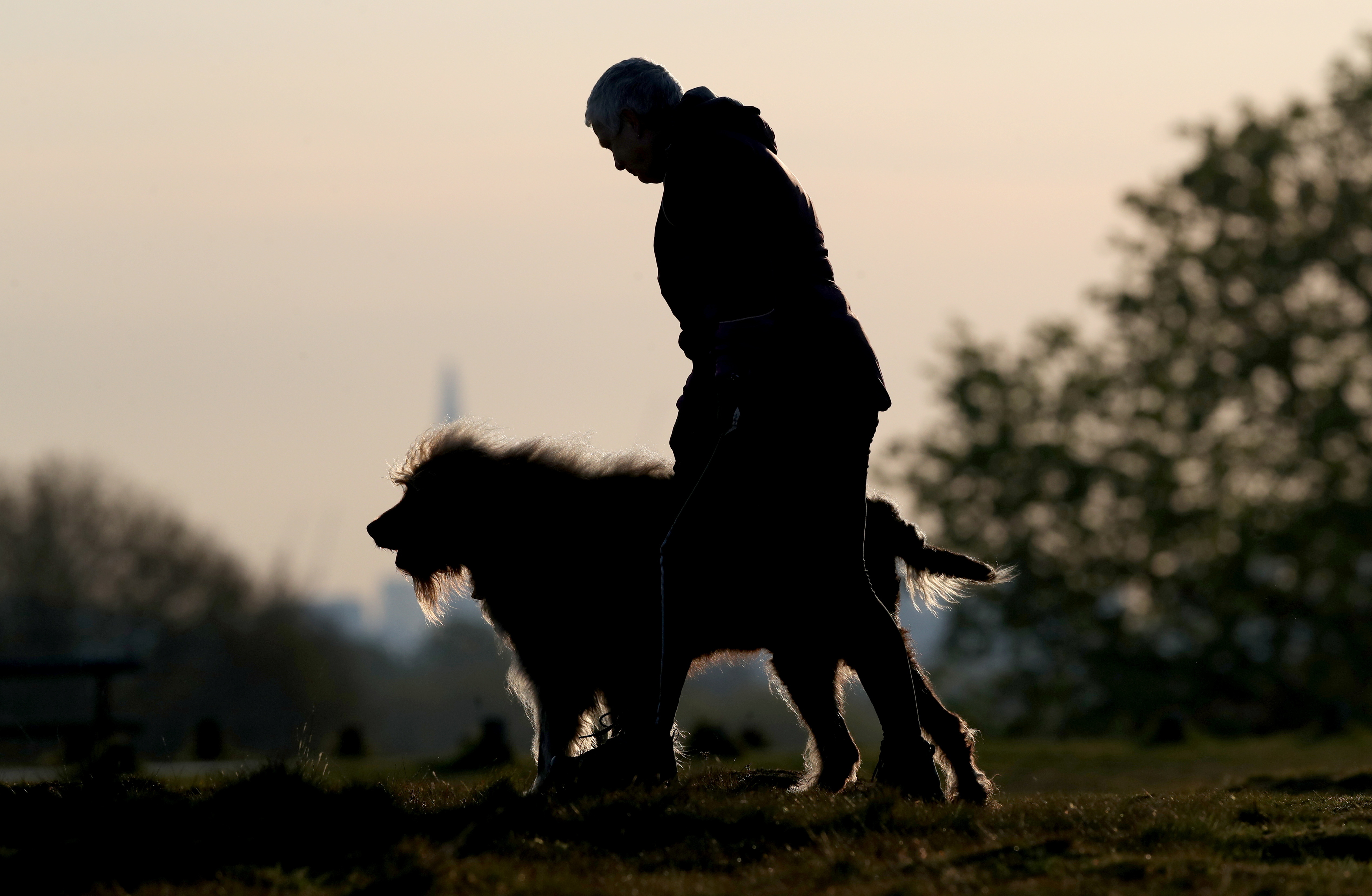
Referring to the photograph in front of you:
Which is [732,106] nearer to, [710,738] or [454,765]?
[710,738]

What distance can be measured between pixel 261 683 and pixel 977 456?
29.8 metres

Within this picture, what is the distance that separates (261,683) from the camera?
51.7 metres

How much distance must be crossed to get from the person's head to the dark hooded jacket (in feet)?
0.21

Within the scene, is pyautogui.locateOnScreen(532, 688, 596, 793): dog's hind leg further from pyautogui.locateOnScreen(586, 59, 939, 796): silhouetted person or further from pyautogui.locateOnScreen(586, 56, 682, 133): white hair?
pyautogui.locateOnScreen(586, 56, 682, 133): white hair

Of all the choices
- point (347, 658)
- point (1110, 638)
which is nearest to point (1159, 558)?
point (1110, 638)

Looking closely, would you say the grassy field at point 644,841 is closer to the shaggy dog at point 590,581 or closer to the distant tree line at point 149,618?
the shaggy dog at point 590,581

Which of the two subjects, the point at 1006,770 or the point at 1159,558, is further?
the point at 1159,558

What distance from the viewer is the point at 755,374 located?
5910mm

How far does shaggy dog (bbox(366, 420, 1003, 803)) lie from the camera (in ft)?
22.9

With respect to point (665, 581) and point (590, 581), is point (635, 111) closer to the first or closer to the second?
point (665, 581)

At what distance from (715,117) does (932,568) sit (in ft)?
8.49

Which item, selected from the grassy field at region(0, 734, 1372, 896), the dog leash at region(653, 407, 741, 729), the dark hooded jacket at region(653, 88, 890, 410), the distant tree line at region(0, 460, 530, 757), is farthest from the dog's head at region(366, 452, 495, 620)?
the distant tree line at region(0, 460, 530, 757)

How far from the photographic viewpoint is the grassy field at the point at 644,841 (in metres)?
4.64

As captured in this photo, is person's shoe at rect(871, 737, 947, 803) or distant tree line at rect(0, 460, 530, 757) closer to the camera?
person's shoe at rect(871, 737, 947, 803)
